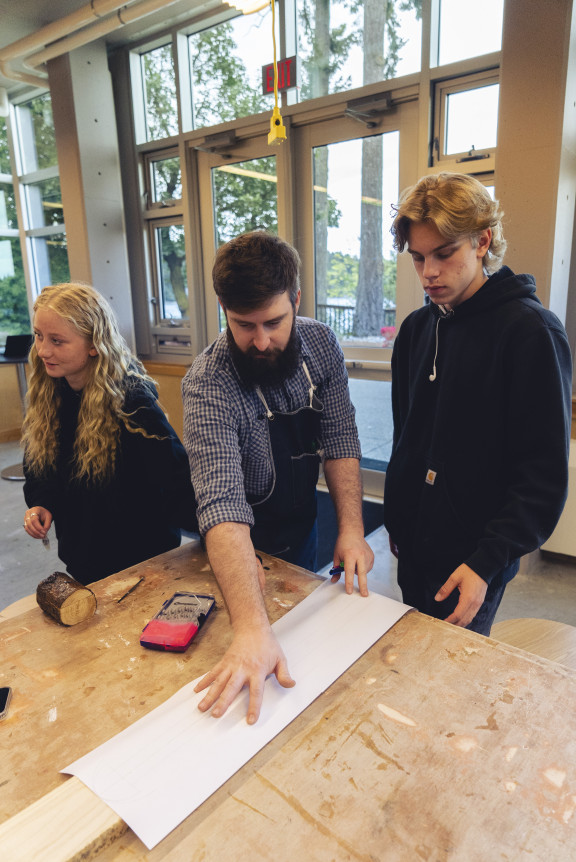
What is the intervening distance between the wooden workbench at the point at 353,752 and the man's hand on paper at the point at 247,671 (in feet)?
0.18

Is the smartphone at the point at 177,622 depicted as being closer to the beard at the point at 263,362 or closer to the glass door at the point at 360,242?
the beard at the point at 263,362

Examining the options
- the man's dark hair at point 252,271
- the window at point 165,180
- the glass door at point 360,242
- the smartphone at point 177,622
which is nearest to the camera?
the smartphone at point 177,622

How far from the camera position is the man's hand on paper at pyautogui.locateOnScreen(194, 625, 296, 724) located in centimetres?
79

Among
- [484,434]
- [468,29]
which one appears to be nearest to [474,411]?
[484,434]

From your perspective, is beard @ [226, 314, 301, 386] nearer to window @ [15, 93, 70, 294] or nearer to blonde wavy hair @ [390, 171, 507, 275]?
blonde wavy hair @ [390, 171, 507, 275]

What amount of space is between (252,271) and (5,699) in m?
0.83

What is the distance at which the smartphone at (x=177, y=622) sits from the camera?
934 mm

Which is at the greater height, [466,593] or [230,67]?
[230,67]

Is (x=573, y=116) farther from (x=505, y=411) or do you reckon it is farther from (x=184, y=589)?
(x=184, y=589)

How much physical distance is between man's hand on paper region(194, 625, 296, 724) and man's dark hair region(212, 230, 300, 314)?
0.62 meters

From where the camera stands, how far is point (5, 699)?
0.83 m

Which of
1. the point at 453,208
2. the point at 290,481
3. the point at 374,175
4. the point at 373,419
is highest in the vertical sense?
the point at 374,175

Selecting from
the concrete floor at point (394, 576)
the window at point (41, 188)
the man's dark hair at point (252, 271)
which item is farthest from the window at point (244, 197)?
the man's dark hair at point (252, 271)

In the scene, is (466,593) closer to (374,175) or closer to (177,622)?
(177,622)
